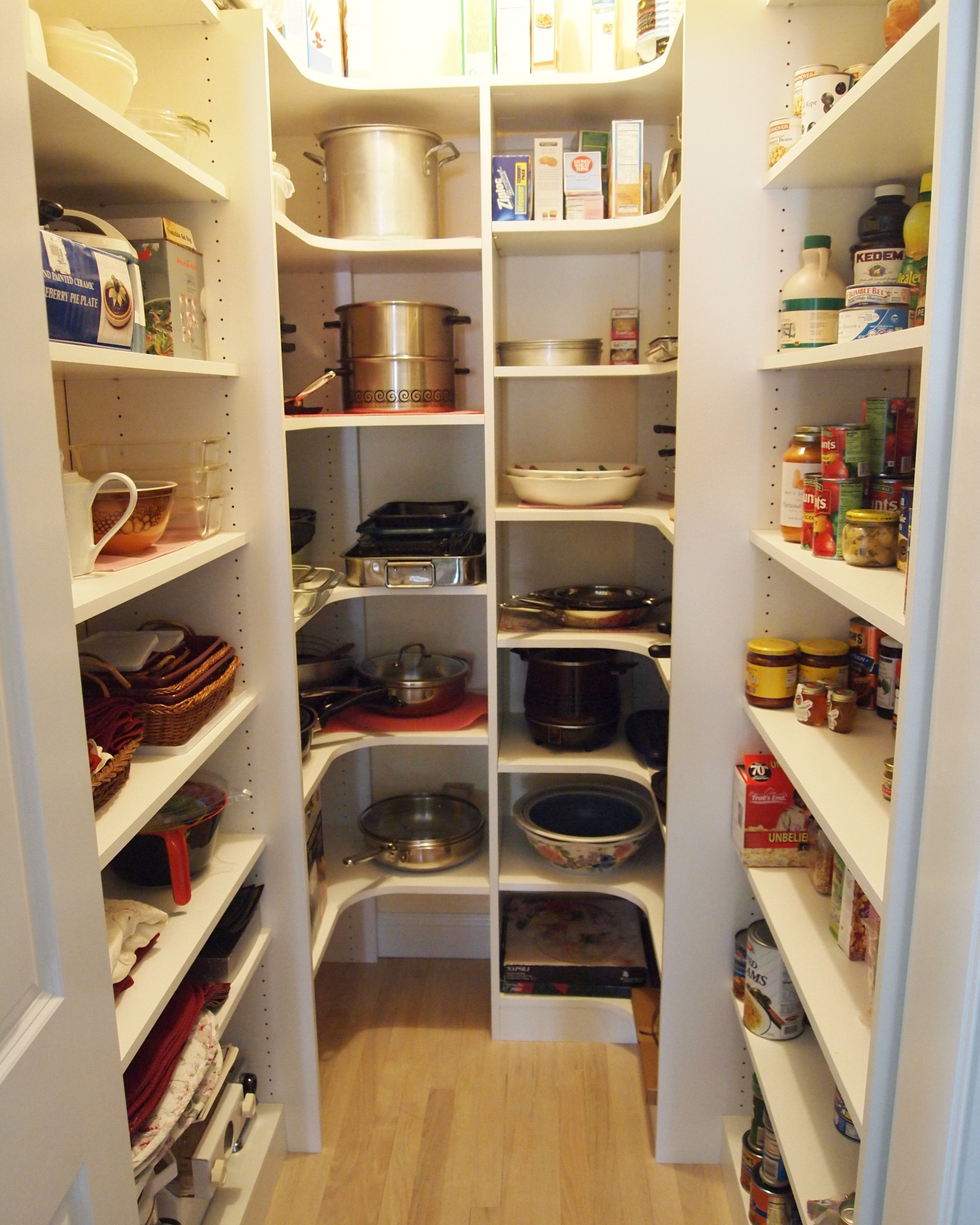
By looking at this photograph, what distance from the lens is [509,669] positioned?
101 inches

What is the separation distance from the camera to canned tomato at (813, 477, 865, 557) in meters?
1.35

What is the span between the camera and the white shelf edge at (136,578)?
3.62 feet

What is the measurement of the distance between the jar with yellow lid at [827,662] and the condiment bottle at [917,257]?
0.54 meters

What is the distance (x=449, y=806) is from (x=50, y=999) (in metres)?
1.74

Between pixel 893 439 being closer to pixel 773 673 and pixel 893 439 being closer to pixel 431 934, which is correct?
pixel 773 673

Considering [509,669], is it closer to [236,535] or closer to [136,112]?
[236,535]

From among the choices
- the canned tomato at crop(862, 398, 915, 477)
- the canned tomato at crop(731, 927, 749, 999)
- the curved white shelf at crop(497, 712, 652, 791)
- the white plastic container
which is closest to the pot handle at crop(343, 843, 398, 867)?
the curved white shelf at crop(497, 712, 652, 791)

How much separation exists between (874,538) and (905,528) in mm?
62

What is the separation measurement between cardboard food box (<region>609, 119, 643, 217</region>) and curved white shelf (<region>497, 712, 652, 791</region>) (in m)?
1.17

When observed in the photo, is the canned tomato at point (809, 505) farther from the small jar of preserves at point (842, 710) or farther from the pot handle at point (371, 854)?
the pot handle at point (371, 854)

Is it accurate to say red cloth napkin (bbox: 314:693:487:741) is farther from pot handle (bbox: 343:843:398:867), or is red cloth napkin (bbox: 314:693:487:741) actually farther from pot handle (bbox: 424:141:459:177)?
pot handle (bbox: 424:141:459:177)

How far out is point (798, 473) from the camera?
150 centimetres

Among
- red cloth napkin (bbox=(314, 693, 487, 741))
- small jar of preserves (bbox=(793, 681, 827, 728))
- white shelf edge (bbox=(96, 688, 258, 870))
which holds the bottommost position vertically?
red cloth napkin (bbox=(314, 693, 487, 741))

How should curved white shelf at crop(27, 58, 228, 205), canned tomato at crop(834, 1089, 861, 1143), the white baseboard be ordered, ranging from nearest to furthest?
curved white shelf at crop(27, 58, 228, 205) → canned tomato at crop(834, 1089, 861, 1143) → the white baseboard
